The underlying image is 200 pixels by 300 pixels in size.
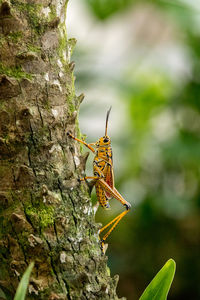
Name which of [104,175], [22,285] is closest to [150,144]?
[104,175]

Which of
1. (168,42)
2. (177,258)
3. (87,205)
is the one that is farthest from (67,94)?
(168,42)

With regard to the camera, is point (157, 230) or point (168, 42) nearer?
point (157, 230)

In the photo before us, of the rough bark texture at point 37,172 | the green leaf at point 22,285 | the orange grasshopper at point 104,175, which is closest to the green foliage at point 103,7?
the orange grasshopper at point 104,175

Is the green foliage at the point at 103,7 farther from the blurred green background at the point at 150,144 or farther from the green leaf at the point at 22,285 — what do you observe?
the green leaf at the point at 22,285

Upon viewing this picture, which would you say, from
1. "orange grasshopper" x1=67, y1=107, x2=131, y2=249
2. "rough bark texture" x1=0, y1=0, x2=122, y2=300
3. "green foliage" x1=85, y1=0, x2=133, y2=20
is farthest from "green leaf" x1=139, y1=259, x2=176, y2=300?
"green foliage" x1=85, y1=0, x2=133, y2=20

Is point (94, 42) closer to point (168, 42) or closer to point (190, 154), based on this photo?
point (190, 154)

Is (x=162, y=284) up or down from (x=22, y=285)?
down

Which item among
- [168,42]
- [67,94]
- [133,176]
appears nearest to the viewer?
[67,94]

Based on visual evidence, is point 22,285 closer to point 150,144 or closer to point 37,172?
point 37,172
